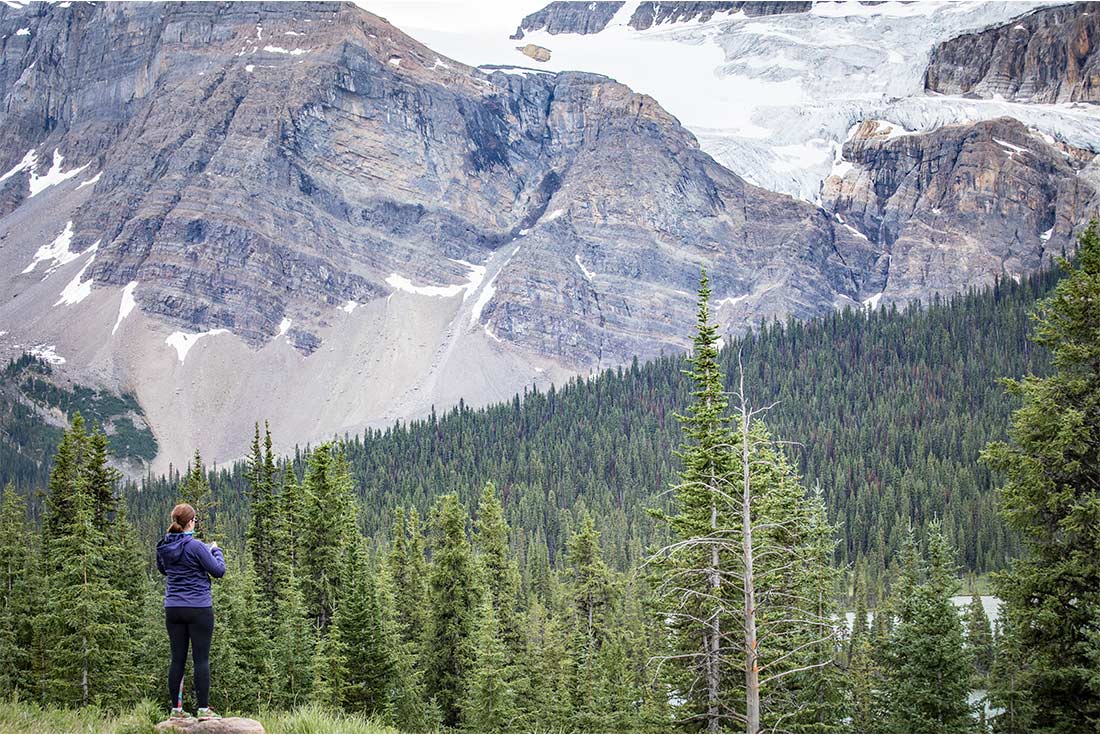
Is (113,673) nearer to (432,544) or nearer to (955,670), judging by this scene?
(432,544)

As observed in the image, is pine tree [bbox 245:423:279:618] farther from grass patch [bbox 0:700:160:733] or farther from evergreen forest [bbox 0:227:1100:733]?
grass patch [bbox 0:700:160:733]

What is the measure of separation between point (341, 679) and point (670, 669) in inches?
601

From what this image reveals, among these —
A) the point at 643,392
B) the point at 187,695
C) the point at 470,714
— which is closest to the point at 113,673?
the point at 187,695

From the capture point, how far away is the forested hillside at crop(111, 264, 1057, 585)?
124m

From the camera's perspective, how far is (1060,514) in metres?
21.9

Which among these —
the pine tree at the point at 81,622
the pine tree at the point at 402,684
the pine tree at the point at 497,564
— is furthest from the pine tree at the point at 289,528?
Answer: the pine tree at the point at 81,622

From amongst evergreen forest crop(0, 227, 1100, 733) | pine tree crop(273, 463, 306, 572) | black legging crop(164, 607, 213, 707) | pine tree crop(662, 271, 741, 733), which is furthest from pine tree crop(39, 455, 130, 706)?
black legging crop(164, 607, 213, 707)

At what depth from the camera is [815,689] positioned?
3064 cm

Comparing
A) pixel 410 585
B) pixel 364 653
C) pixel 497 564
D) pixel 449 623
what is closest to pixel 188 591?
pixel 364 653

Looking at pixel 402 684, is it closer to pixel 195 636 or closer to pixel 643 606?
pixel 643 606

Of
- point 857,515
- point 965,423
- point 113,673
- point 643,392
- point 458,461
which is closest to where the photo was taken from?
point 113,673

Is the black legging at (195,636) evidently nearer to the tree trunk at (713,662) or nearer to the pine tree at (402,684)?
the tree trunk at (713,662)

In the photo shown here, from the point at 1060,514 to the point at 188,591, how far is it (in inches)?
679

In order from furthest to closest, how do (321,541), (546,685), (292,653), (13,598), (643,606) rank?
(643,606), (321,541), (546,685), (13,598), (292,653)
